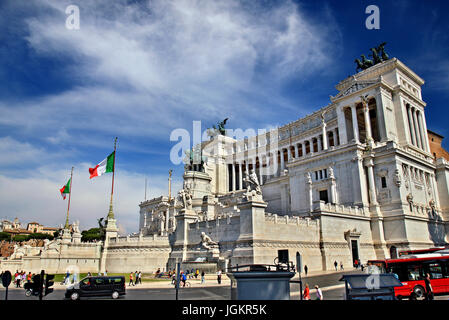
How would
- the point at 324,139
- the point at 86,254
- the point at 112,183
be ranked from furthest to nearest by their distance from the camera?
the point at 324,139
the point at 112,183
the point at 86,254

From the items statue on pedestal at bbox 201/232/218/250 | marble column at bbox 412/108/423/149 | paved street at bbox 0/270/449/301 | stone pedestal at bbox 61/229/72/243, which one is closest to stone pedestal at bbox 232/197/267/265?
paved street at bbox 0/270/449/301

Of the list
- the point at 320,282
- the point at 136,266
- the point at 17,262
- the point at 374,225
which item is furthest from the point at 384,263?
the point at 17,262

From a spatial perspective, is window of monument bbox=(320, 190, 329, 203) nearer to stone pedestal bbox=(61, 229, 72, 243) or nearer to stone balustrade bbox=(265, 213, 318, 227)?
stone balustrade bbox=(265, 213, 318, 227)

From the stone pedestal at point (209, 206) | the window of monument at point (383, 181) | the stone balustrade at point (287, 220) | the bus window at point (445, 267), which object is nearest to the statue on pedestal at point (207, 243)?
the stone balustrade at point (287, 220)

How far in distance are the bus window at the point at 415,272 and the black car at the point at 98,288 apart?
55.5 ft

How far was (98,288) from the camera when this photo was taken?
20547 mm

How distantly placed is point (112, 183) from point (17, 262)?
46.7ft

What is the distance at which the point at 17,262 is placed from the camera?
130 feet

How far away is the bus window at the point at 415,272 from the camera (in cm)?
1924

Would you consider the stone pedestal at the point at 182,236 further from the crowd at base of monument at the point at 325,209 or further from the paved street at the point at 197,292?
the paved street at the point at 197,292

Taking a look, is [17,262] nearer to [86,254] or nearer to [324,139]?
[86,254]

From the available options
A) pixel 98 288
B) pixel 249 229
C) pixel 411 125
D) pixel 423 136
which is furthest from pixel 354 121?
pixel 98 288

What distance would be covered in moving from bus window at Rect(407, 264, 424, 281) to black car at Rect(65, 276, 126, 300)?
55.5ft

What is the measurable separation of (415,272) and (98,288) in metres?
18.5
